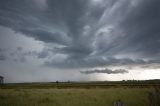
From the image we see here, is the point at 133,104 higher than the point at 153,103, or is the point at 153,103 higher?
A: the point at 153,103

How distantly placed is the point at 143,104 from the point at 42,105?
899 centimetres

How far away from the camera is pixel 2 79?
109 meters

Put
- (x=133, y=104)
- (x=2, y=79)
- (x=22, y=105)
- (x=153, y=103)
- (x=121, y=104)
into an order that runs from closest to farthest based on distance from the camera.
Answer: (x=121, y=104) → (x=153, y=103) → (x=22, y=105) → (x=133, y=104) → (x=2, y=79)

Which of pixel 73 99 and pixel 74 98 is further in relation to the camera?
pixel 74 98

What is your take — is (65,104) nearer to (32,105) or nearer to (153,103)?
(32,105)

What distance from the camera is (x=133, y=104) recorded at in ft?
57.8

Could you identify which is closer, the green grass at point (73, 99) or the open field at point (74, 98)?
the green grass at point (73, 99)

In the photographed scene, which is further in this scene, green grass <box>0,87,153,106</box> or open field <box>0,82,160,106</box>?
open field <box>0,82,160,106</box>

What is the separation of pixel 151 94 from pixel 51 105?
1088 centimetres

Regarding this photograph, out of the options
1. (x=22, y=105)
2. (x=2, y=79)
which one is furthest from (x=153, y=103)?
(x=2, y=79)

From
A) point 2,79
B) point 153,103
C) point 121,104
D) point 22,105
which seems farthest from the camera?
point 2,79

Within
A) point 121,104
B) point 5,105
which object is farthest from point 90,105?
point 121,104

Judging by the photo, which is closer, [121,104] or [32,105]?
[121,104]

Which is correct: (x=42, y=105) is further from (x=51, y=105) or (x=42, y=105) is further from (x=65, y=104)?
(x=65, y=104)
